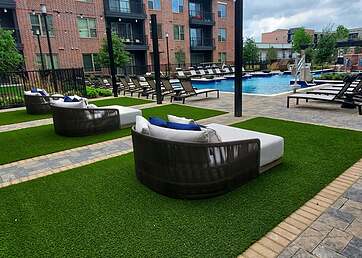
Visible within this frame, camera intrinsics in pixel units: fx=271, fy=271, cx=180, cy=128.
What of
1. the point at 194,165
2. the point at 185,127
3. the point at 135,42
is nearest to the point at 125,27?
the point at 135,42

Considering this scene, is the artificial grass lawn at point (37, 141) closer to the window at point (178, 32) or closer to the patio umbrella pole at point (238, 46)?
the patio umbrella pole at point (238, 46)

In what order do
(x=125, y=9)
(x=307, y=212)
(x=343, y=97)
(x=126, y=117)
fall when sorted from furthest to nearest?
(x=125, y=9) < (x=343, y=97) < (x=126, y=117) < (x=307, y=212)

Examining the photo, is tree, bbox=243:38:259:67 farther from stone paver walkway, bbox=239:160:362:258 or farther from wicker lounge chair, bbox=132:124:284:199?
stone paver walkway, bbox=239:160:362:258

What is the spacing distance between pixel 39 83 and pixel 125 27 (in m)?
16.3

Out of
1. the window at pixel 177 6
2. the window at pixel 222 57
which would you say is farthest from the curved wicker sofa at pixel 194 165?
the window at pixel 222 57

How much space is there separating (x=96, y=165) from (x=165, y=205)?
6.13 ft

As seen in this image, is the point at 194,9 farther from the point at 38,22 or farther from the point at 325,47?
the point at 38,22

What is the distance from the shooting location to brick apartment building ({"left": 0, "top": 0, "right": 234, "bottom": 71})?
21.8 metres

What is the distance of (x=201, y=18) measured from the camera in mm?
32812

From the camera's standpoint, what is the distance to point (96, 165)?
14.9 ft

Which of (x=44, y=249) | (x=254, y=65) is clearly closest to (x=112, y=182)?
(x=44, y=249)

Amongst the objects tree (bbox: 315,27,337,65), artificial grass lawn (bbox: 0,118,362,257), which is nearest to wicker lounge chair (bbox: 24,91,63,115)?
artificial grass lawn (bbox: 0,118,362,257)

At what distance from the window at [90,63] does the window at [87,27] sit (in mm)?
1786

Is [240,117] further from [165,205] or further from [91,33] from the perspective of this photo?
[91,33]
